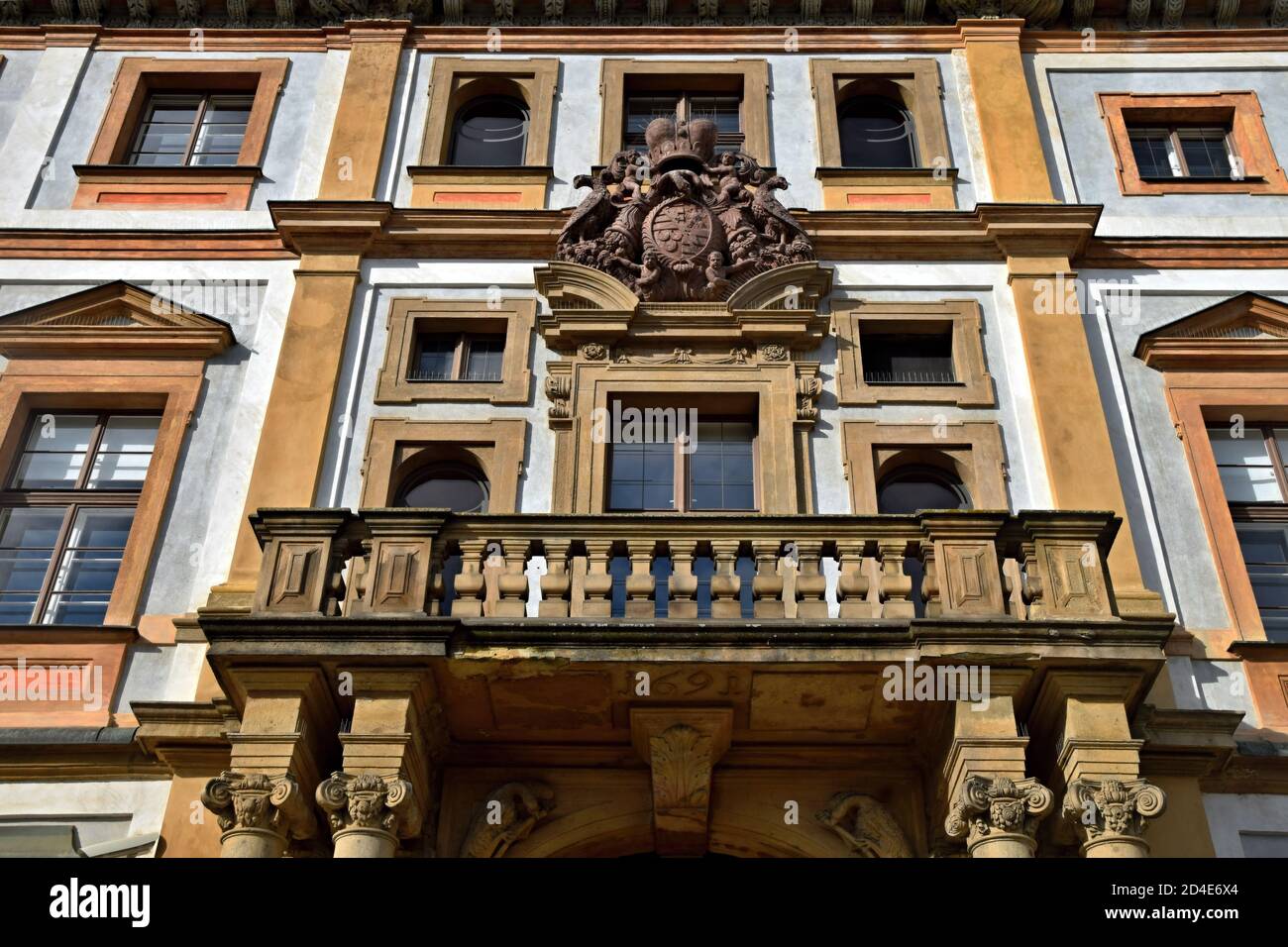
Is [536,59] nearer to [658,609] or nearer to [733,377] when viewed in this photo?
[733,377]

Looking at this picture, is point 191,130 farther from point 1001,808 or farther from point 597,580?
point 1001,808

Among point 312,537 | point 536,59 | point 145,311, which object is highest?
point 536,59

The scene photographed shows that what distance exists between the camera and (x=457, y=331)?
14203mm

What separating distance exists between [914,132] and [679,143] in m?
2.89

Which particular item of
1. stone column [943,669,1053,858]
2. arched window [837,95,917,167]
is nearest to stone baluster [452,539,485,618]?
stone column [943,669,1053,858]

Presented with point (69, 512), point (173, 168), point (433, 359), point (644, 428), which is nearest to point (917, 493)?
point (644, 428)

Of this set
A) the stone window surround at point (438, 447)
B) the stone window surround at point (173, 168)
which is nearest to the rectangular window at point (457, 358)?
the stone window surround at point (438, 447)

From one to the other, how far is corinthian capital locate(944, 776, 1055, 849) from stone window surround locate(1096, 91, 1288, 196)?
797 centimetres

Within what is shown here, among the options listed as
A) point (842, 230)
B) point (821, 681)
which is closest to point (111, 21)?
point (842, 230)

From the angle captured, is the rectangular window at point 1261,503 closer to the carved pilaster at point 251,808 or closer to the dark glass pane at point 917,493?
the dark glass pane at point 917,493

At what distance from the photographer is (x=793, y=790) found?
11.1 m

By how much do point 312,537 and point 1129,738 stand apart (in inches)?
230

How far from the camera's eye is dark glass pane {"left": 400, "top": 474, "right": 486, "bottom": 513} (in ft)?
42.7

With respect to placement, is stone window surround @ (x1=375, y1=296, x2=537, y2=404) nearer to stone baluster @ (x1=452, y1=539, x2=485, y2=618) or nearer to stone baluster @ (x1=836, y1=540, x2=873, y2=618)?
stone baluster @ (x1=452, y1=539, x2=485, y2=618)
